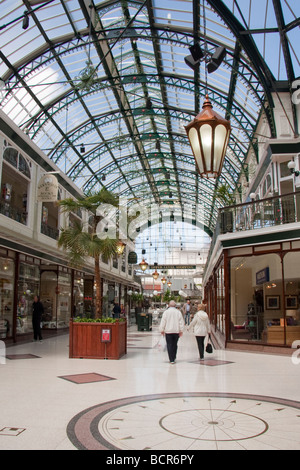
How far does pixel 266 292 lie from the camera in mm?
16453

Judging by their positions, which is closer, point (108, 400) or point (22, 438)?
point (22, 438)

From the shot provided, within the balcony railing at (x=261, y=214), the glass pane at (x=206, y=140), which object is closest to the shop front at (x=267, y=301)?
the balcony railing at (x=261, y=214)

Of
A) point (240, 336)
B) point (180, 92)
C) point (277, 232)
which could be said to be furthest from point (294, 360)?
point (180, 92)

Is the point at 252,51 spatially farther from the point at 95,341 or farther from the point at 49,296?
the point at 49,296

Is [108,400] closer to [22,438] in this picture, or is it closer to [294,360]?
[22,438]

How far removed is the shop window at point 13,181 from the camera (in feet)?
44.7

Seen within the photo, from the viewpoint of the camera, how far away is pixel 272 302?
1484 cm

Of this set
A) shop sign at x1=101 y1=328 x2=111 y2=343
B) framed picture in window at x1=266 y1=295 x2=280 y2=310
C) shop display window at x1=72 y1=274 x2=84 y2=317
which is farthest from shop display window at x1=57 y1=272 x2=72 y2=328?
framed picture in window at x1=266 y1=295 x2=280 y2=310

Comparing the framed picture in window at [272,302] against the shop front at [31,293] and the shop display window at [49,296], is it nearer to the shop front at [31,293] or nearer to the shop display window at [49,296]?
the shop front at [31,293]

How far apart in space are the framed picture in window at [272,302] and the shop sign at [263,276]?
643mm

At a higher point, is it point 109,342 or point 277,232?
point 277,232

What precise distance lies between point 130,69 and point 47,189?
1026 centimetres

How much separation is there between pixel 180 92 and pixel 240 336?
609 inches
